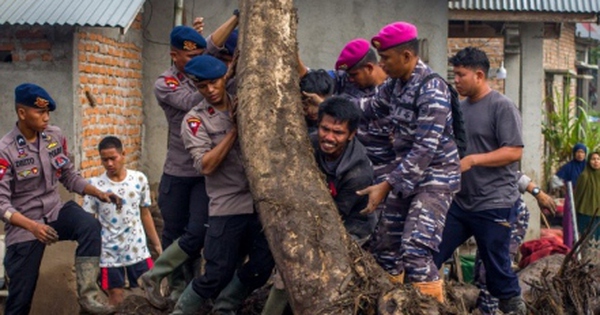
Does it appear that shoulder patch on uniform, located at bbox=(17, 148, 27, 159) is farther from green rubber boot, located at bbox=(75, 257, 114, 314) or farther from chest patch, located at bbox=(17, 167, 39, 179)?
green rubber boot, located at bbox=(75, 257, 114, 314)

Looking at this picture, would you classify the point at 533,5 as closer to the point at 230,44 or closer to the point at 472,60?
the point at 472,60

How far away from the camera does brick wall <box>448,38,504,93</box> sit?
16578 millimetres

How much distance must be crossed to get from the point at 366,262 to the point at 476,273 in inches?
90.5

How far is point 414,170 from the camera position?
5.23 m

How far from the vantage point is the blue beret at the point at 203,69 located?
5.60 meters

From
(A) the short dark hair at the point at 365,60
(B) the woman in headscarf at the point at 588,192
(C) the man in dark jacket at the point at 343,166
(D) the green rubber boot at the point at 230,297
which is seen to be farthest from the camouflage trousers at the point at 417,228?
(B) the woman in headscarf at the point at 588,192

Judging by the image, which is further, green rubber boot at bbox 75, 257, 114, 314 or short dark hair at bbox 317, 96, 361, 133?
green rubber boot at bbox 75, 257, 114, 314

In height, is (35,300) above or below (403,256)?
below

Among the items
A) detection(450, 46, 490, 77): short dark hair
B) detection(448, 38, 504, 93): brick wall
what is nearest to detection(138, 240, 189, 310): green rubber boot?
detection(450, 46, 490, 77): short dark hair

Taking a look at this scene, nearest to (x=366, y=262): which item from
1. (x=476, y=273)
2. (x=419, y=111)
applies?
(x=419, y=111)

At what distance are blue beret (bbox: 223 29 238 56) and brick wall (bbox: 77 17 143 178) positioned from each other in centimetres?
246

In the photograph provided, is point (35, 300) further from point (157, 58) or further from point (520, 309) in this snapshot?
point (520, 309)

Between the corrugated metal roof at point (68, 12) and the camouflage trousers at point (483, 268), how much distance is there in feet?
11.7

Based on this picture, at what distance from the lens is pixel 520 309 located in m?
6.10
